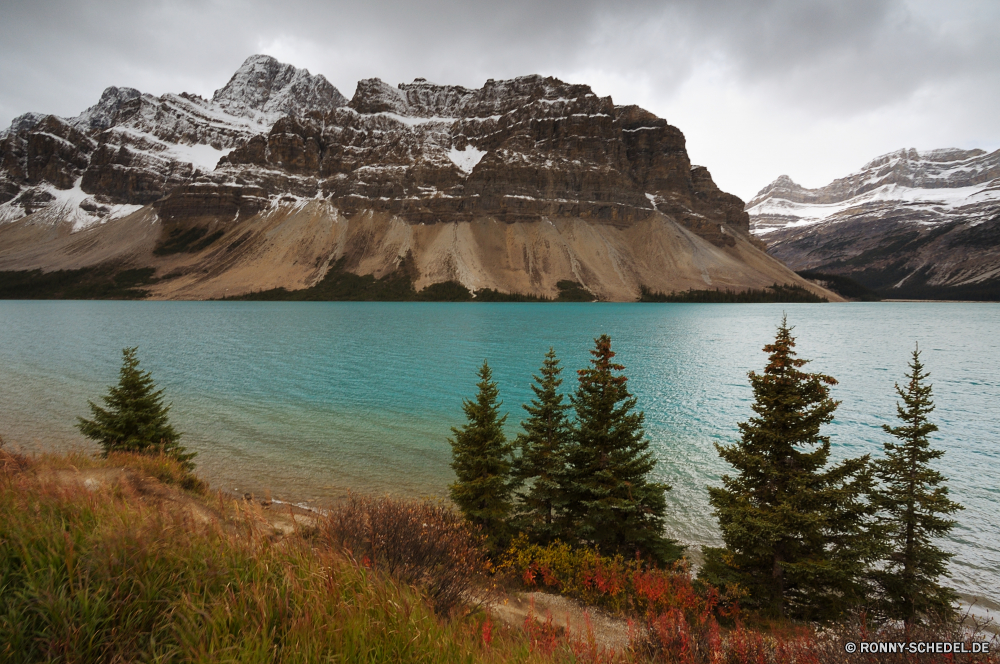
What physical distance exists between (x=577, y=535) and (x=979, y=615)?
11631 mm

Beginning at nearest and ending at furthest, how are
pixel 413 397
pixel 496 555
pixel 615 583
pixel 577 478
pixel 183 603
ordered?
1. pixel 183 603
2. pixel 615 583
3. pixel 496 555
4. pixel 577 478
5. pixel 413 397

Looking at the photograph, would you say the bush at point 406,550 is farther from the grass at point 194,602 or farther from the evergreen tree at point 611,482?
the evergreen tree at point 611,482

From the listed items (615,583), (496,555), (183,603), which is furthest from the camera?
(496,555)

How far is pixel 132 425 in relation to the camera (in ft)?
57.9

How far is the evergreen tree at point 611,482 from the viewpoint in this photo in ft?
44.4

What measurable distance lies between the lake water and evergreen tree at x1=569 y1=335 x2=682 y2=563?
3.74 metres

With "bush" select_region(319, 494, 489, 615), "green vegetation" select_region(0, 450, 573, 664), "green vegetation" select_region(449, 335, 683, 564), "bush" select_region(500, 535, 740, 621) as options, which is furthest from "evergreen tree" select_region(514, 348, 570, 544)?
"green vegetation" select_region(0, 450, 573, 664)

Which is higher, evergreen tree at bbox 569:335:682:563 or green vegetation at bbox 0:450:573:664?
green vegetation at bbox 0:450:573:664

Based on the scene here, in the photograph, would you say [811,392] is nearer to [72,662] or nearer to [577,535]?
[577,535]

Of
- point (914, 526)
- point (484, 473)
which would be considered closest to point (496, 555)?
point (484, 473)

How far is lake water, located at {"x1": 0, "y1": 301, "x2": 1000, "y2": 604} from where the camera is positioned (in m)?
20.0

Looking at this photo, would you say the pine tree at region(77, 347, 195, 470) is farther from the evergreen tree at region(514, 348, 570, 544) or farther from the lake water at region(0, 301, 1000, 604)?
the evergreen tree at region(514, 348, 570, 544)

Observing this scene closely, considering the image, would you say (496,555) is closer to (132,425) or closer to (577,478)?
(577,478)

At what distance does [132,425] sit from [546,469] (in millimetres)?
17001
